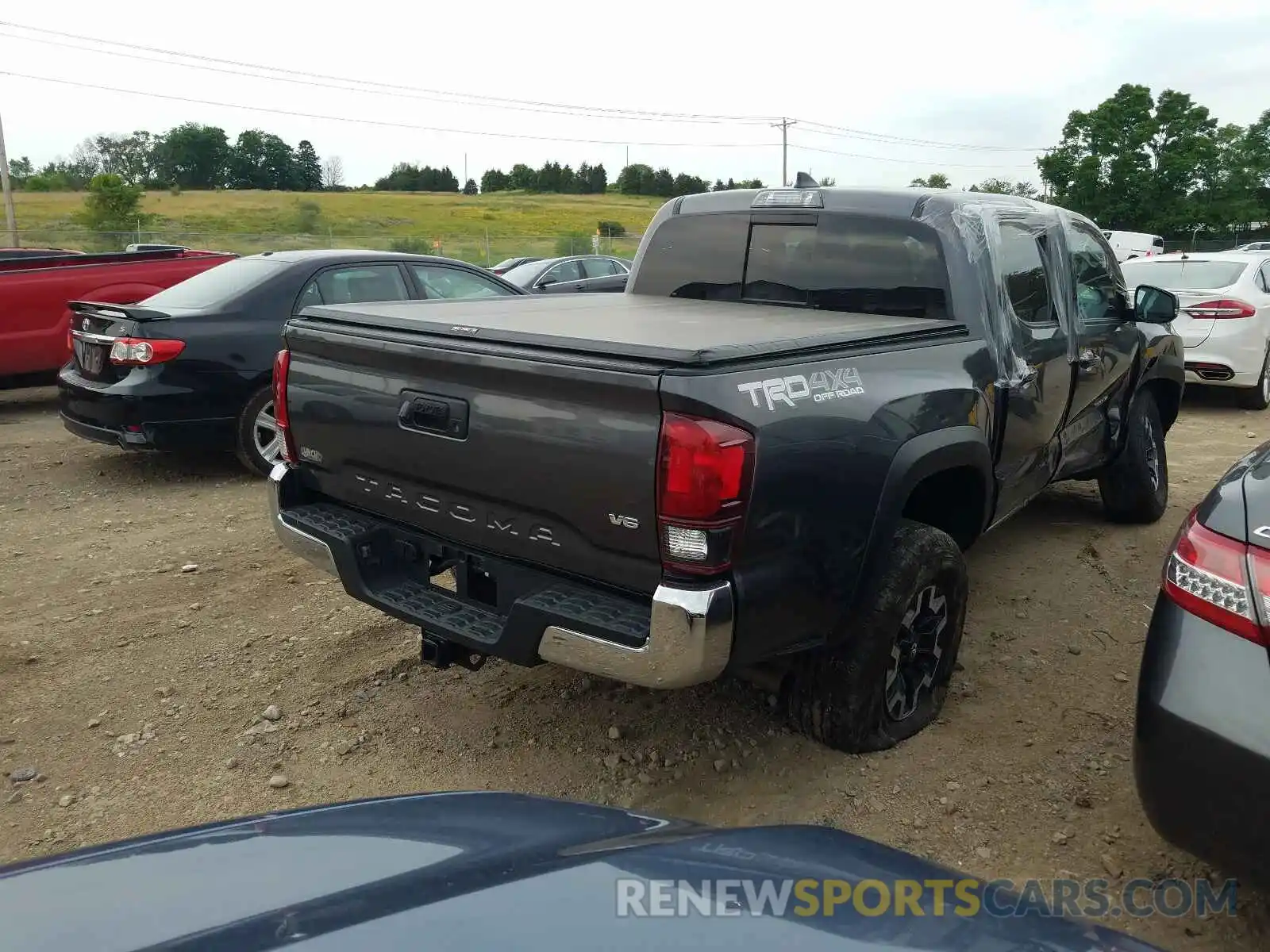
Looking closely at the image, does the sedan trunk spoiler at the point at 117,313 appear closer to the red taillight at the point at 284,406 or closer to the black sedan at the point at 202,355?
the black sedan at the point at 202,355

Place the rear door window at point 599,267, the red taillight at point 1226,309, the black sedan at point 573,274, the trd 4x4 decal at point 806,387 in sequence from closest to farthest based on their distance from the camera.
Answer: the trd 4x4 decal at point 806,387 < the red taillight at point 1226,309 < the black sedan at point 573,274 < the rear door window at point 599,267

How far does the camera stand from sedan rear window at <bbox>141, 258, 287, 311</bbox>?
22.6ft

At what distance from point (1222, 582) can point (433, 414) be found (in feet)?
7.02

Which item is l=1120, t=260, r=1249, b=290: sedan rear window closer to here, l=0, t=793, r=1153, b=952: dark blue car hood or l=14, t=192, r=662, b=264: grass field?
l=0, t=793, r=1153, b=952: dark blue car hood

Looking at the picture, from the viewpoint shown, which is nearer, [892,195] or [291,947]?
[291,947]

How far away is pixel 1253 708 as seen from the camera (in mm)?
2074

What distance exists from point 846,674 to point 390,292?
5.29m

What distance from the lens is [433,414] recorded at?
3049 mm

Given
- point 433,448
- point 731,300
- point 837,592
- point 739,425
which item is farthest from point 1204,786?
point 731,300

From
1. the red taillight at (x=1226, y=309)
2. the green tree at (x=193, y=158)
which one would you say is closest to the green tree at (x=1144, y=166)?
the red taillight at (x=1226, y=309)

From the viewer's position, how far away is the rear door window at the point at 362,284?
7.18m

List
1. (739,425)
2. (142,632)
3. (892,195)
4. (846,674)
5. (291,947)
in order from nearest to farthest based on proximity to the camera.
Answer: (291,947) < (739,425) < (846,674) < (892,195) < (142,632)

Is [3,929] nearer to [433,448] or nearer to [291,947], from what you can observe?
[291,947]

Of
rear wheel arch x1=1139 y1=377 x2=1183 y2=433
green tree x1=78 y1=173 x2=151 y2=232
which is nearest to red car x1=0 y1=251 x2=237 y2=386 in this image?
rear wheel arch x1=1139 y1=377 x2=1183 y2=433
